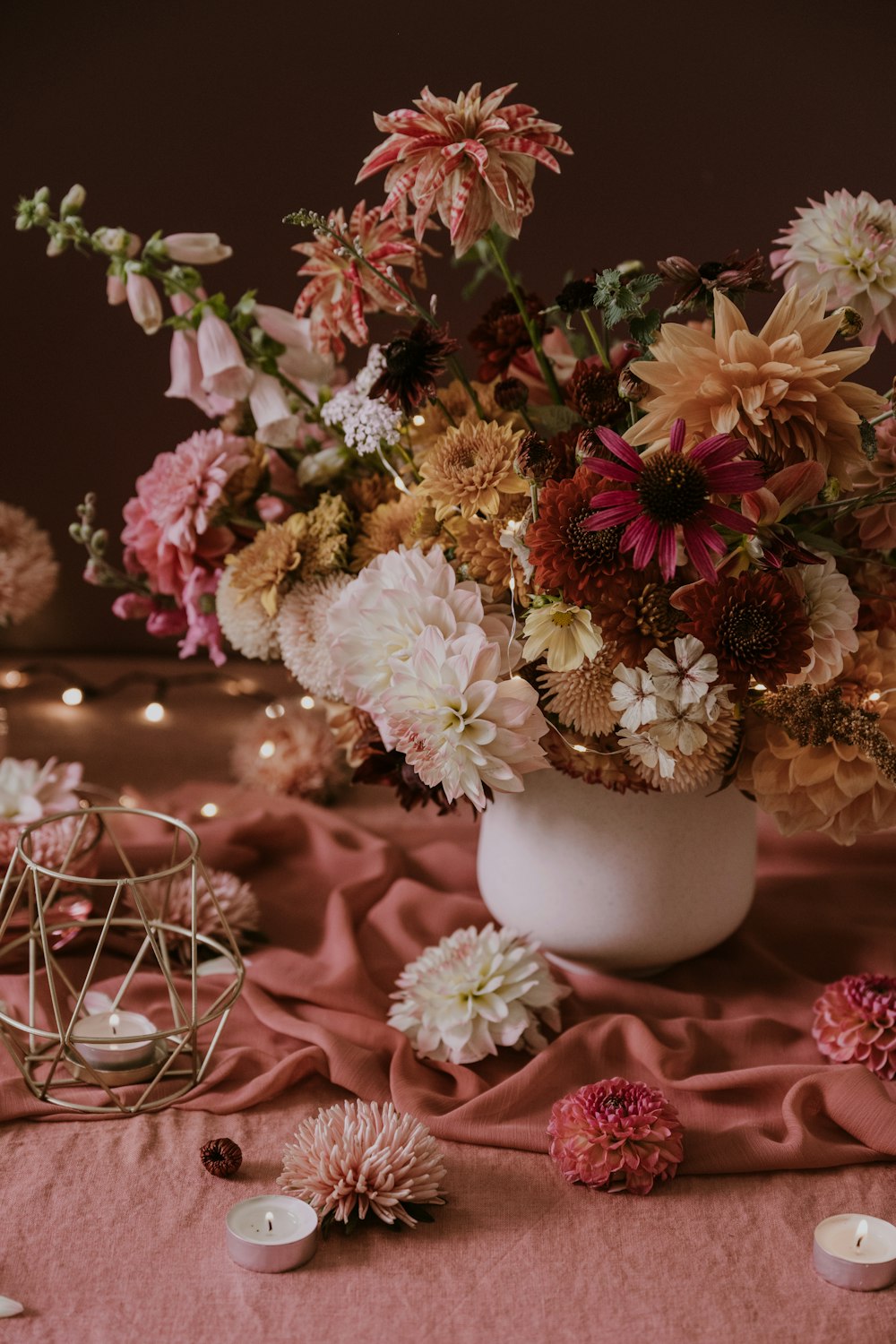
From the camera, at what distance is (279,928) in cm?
100

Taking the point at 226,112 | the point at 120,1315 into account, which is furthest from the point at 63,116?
the point at 120,1315

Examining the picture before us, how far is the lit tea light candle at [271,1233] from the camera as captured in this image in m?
0.63

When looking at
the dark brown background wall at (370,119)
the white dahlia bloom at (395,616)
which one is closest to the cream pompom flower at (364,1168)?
the white dahlia bloom at (395,616)

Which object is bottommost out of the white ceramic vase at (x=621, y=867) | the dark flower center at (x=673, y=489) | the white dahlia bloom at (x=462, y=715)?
the white ceramic vase at (x=621, y=867)

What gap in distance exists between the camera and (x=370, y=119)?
4.11 feet

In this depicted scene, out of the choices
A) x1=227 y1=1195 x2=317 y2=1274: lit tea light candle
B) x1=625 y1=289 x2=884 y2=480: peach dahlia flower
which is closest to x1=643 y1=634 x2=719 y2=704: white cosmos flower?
x1=625 y1=289 x2=884 y2=480: peach dahlia flower

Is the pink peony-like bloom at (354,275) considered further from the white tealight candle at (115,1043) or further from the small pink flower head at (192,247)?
the white tealight candle at (115,1043)

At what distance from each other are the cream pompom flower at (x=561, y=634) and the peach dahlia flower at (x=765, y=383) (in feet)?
0.32

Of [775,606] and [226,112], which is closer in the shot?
[775,606]

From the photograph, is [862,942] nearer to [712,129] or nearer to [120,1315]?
[120,1315]

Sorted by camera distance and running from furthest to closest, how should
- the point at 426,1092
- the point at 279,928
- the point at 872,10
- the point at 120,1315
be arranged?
the point at 872,10 → the point at 279,928 → the point at 426,1092 → the point at 120,1315

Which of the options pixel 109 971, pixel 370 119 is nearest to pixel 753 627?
pixel 109 971

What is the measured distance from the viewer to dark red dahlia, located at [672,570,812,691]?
633mm

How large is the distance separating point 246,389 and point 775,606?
425 mm
